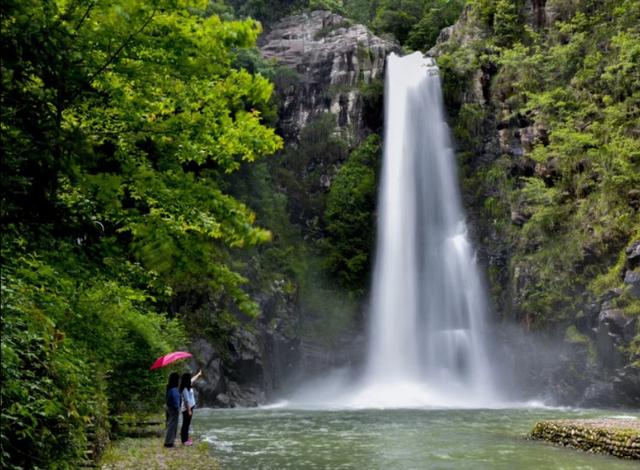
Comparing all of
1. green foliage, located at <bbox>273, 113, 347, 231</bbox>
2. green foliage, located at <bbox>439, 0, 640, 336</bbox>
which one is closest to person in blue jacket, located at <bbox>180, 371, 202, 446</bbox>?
green foliage, located at <bbox>439, 0, 640, 336</bbox>

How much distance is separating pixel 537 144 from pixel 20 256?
3086 cm

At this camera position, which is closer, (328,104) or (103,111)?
(103,111)

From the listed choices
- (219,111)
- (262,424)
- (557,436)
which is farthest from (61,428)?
(262,424)

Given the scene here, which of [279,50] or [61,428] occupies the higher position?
[279,50]

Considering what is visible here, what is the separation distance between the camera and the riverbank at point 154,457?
384 inches

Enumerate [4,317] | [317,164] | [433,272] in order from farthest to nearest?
[317,164]
[433,272]
[4,317]

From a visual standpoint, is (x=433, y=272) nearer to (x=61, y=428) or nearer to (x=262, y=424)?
(x=262, y=424)

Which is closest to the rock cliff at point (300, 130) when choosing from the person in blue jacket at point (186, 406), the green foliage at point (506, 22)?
the green foliage at point (506, 22)

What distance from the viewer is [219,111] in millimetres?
6703

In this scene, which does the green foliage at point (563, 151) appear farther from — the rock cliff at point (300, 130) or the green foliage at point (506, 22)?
the rock cliff at point (300, 130)

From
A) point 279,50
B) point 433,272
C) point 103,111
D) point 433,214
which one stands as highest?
point 279,50

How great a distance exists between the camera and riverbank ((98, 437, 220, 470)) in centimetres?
975

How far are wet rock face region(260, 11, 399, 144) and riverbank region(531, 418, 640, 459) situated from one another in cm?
2837

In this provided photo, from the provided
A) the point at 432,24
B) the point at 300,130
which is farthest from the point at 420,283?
the point at 432,24
